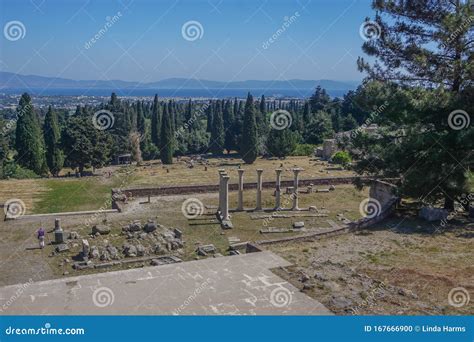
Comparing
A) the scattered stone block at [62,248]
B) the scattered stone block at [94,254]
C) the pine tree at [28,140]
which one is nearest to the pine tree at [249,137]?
the pine tree at [28,140]

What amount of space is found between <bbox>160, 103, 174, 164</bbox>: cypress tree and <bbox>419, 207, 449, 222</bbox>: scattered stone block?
38486 millimetres

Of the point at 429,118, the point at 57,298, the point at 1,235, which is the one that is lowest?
the point at 1,235

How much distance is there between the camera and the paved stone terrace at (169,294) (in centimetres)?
923

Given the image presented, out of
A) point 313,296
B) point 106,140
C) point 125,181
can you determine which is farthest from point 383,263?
point 106,140

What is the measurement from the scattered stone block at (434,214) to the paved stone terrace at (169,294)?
786 cm

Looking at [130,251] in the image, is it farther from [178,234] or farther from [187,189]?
[187,189]

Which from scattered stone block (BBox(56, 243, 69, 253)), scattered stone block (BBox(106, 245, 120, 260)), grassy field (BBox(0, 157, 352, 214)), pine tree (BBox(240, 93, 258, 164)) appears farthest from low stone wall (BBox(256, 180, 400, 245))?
pine tree (BBox(240, 93, 258, 164))

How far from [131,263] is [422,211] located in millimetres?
10685

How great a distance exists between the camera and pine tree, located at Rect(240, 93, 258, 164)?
4912cm

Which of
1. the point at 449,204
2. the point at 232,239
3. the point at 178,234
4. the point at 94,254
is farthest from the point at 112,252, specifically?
the point at 449,204

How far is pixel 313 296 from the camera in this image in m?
9.91

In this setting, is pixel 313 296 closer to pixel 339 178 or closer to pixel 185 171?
pixel 339 178

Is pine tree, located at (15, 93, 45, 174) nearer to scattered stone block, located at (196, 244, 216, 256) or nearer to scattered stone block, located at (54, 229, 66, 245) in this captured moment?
scattered stone block, located at (54, 229, 66, 245)

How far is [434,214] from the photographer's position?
16.5 m
